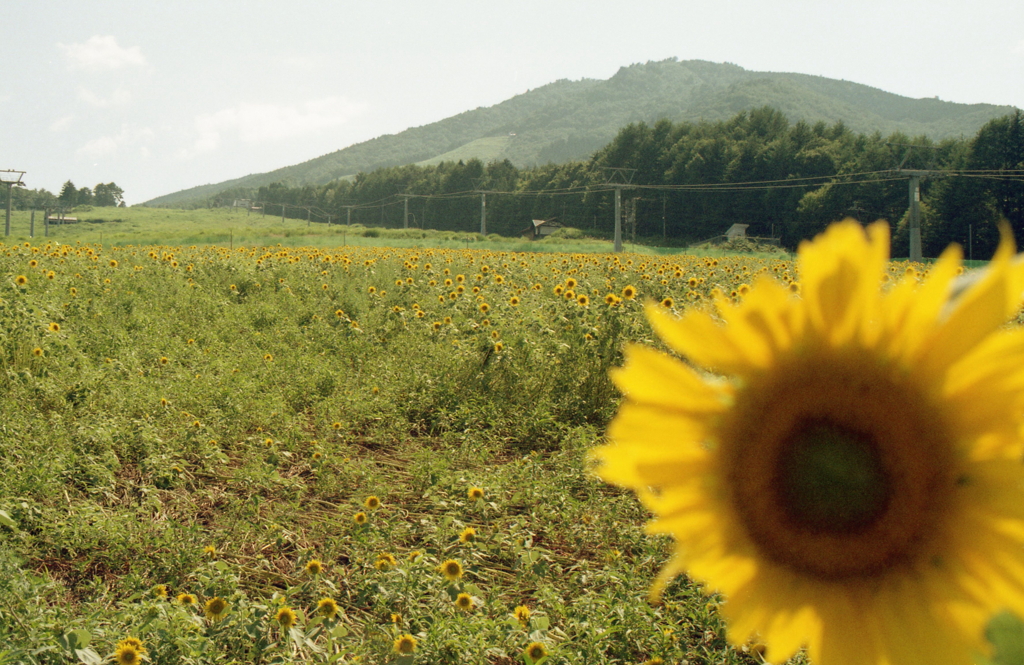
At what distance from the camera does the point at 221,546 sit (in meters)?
3.22

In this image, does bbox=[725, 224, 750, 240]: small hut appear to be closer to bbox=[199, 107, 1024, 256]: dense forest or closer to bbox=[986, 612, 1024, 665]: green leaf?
bbox=[199, 107, 1024, 256]: dense forest

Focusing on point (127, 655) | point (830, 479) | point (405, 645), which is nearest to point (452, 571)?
point (405, 645)

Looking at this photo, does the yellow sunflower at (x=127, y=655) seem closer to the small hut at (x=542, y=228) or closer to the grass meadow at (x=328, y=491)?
the grass meadow at (x=328, y=491)

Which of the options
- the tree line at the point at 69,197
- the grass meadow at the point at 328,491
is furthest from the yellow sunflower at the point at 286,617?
the tree line at the point at 69,197

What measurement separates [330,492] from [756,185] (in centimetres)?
5653

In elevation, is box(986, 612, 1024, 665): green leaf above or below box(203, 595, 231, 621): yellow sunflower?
above

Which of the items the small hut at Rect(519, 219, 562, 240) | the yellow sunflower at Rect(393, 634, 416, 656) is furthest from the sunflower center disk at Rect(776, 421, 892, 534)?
the small hut at Rect(519, 219, 562, 240)

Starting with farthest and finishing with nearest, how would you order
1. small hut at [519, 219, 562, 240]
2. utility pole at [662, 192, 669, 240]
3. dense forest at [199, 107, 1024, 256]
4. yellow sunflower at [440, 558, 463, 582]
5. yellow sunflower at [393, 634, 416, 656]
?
small hut at [519, 219, 562, 240] < utility pole at [662, 192, 669, 240] < dense forest at [199, 107, 1024, 256] < yellow sunflower at [440, 558, 463, 582] < yellow sunflower at [393, 634, 416, 656]

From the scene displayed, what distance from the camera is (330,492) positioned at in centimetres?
390

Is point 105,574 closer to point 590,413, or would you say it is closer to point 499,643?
point 499,643

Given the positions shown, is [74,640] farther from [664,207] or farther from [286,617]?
[664,207]

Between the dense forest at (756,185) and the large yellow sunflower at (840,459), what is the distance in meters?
Result: 33.3

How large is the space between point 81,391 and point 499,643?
366 cm

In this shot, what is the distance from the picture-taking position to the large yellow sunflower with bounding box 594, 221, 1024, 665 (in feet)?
1.46
